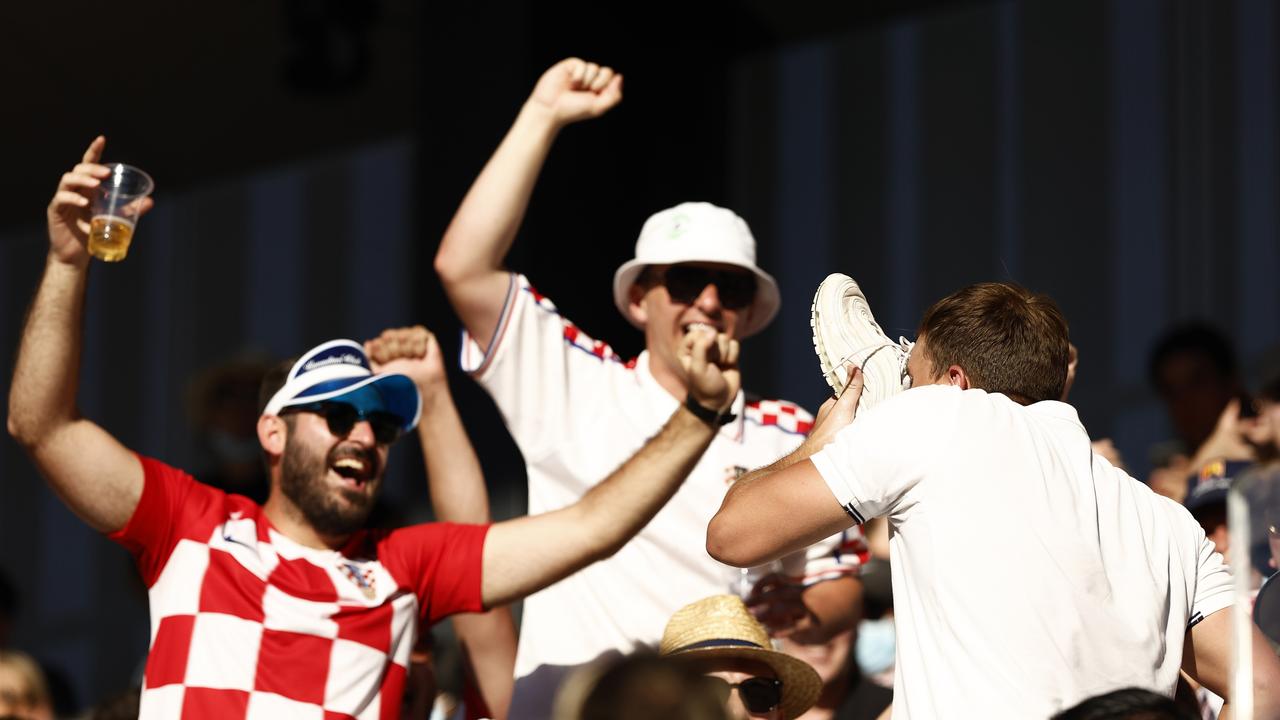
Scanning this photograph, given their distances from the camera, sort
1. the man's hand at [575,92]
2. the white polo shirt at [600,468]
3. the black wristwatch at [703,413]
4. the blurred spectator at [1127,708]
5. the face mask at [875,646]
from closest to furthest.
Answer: the blurred spectator at [1127,708] < the black wristwatch at [703,413] < the white polo shirt at [600,468] < the man's hand at [575,92] < the face mask at [875,646]

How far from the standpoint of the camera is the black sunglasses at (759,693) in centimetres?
317

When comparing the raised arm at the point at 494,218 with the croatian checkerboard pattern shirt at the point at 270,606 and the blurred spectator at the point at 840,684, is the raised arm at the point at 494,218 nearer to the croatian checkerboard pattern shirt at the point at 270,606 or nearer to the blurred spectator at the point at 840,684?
the croatian checkerboard pattern shirt at the point at 270,606

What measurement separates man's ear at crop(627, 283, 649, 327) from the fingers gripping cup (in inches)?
44.4

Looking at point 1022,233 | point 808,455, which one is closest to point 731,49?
point 1022,233

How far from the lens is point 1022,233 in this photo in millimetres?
7102

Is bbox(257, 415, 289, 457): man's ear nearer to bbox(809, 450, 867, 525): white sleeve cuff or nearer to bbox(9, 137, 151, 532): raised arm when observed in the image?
bbox(9, 137, 151, 532): raised arm

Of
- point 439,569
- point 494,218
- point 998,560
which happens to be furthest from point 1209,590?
point 494,218

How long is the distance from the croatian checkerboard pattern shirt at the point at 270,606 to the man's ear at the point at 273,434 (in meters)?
0.13

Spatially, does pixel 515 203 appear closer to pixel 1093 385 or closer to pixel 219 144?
pixel 1093 385

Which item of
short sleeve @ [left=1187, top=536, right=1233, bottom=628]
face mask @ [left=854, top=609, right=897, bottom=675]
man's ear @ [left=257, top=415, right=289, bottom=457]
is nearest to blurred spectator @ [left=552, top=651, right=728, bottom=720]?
short sleeve @ [left=1187, top=536, right=1233, bottom=628]

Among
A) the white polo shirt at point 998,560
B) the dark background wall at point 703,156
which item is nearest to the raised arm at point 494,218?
the white polo shirt at point 998,560

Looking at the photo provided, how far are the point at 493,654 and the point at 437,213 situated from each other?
10.2 ft

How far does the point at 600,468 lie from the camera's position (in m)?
Answer: 3.67

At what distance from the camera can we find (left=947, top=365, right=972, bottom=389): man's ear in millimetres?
2564
